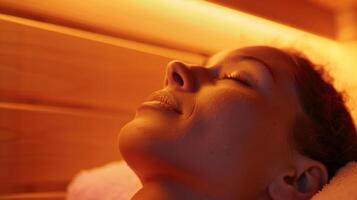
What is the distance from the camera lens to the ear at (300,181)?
2.81 ft

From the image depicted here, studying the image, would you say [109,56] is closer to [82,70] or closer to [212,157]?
[82,70]

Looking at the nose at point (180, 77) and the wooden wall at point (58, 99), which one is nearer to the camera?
the nose at point (180, 77)

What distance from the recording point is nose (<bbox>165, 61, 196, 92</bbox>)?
2.87 feet

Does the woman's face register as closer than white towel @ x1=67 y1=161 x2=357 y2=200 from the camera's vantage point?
Yes

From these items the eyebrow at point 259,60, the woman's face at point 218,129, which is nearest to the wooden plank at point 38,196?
the woman's face at point 218,129

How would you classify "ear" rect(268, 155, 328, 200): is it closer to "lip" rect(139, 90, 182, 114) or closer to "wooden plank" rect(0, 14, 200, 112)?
"lip" rect(139, 90, 182, 114)

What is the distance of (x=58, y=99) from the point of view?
1156 mm

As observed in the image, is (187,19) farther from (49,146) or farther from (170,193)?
(170,193)

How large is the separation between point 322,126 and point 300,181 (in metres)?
0.13

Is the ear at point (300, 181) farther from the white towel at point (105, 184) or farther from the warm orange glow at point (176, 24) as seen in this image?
the warm orange glow at point (176, 24)

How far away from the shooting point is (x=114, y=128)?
4.27 ft

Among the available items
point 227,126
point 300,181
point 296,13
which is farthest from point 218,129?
point 296,13

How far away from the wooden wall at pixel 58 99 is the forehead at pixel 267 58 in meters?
0.41

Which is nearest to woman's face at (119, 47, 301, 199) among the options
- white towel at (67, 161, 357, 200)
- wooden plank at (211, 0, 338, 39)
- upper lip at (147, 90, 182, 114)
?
upper lip at (147, 90, 182, 114)
